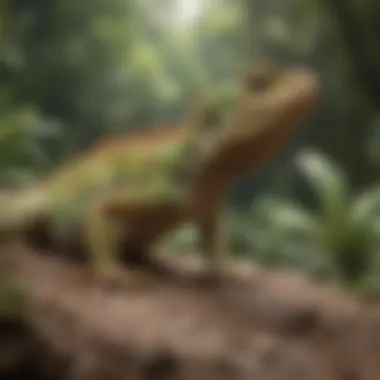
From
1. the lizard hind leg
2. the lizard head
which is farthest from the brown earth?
the lizard head

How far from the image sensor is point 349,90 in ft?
3.33

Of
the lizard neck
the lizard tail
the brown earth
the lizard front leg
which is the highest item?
the lizard neck

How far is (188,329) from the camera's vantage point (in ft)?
2.89

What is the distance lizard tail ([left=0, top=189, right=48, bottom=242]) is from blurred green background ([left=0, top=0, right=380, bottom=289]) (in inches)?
0.9

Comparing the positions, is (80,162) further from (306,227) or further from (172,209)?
(306,227)

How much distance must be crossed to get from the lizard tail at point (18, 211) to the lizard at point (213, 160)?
0.21 feet

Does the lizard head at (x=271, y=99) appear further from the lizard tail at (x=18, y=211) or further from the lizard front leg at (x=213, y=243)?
the lizard tail at (x=18, y=211)

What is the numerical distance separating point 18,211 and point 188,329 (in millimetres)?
281

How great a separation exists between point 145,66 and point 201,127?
0.10 meters

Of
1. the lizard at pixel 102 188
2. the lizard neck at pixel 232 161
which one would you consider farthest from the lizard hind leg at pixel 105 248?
the lizard neck at pixel 232 161

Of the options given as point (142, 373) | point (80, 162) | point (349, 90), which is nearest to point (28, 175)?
point (80, 162)

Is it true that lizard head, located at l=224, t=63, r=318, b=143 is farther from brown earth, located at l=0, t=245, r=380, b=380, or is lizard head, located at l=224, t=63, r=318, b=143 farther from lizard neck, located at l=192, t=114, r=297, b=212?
brown earth, located at l=0, t=245, r=380, b=380

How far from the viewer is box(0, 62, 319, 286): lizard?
0.96 metres

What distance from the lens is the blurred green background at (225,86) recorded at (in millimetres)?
968
